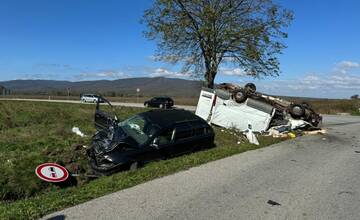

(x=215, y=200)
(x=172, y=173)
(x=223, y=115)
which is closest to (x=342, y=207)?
(x=215, y=200)

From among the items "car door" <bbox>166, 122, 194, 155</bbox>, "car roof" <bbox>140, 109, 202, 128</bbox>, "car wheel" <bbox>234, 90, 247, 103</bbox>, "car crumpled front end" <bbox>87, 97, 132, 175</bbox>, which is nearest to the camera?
"car crumpled front end" <bbox>87, 97, 132, 175</bbox>

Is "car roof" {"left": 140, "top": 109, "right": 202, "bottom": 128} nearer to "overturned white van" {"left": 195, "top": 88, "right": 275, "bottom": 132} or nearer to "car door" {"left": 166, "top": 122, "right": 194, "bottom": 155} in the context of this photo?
"car door" {"left": 166, "top": 122, "right": 194, "bottom": 155}

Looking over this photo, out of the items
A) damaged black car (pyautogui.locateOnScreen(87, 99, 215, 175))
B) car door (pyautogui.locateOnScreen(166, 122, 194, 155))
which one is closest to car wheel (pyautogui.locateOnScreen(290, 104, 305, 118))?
damaged black car (pyautogui.locateOnScreen(87, 99, 215, 175))

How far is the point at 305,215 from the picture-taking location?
5082mm

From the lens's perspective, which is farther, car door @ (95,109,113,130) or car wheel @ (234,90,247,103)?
car wheel @ (234,90,247,103)

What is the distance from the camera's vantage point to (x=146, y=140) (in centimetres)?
905

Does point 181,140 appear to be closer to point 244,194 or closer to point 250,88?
point 244,194

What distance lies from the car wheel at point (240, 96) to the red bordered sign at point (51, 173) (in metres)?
10.4

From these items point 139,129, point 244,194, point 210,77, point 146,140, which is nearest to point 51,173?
point 146,140

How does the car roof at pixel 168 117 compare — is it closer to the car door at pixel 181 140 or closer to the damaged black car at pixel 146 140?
the damaged black car at pixel 146 140

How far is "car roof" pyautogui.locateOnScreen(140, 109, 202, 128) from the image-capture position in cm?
975

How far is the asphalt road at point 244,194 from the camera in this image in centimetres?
507

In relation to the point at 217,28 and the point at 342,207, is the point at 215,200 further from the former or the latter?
the point at 217,28

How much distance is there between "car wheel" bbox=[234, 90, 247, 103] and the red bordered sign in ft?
34.1
